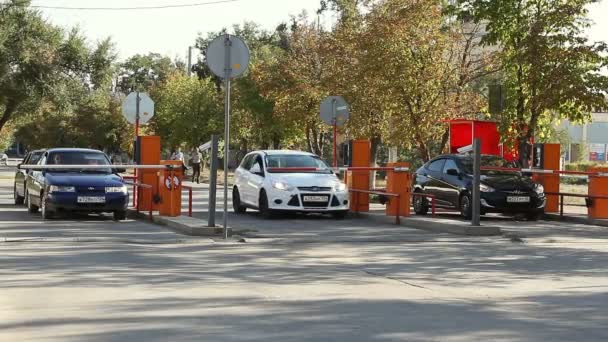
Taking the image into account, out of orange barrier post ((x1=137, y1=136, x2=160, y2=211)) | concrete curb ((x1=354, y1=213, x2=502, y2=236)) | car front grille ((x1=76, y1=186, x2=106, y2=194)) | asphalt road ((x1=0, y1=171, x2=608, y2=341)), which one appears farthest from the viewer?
orange barrier post ((x1=137, y1=136, x2=160, y2=211))

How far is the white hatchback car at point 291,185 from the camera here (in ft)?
67.3

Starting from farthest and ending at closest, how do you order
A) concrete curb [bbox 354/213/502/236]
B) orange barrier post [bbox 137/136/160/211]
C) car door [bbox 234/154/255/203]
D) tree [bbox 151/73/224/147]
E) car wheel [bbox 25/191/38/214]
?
tree [bbox 151/73/224/147] → car door [bbox 234/154/255/203] → car wheel [bbox 25/191/38/214] → orange barrier post [bbox 137/136/160/211] → concrete curb [bbox 354/213/502/236]

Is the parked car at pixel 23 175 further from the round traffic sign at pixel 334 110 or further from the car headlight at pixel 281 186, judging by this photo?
the round traffic sign at pixel 334 110

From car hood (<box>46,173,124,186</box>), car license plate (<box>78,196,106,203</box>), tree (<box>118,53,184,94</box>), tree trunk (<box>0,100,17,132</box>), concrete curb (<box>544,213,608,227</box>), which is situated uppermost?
tree (<box>118,53,184,94</box>)

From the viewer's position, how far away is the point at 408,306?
8969 millimetres

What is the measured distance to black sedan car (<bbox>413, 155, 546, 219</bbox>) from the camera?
69.6 feet

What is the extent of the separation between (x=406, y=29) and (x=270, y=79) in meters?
15.5

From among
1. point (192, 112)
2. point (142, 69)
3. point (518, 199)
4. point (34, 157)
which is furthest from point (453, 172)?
point (142, 69)

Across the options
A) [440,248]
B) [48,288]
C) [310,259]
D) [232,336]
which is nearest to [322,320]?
[232,336]

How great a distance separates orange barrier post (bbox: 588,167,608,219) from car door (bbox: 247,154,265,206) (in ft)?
22.6

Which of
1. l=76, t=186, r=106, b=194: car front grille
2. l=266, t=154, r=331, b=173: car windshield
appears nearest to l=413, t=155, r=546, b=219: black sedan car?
l=266, t=154, r=331, b=173: car windshield

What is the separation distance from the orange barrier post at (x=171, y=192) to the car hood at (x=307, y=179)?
85.6 inches

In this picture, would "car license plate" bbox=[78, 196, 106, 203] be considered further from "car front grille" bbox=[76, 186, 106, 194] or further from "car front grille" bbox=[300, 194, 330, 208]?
"car front grille" bbox=[300, 194, 330, 208]

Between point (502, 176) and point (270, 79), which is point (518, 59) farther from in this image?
point (270, 79)
